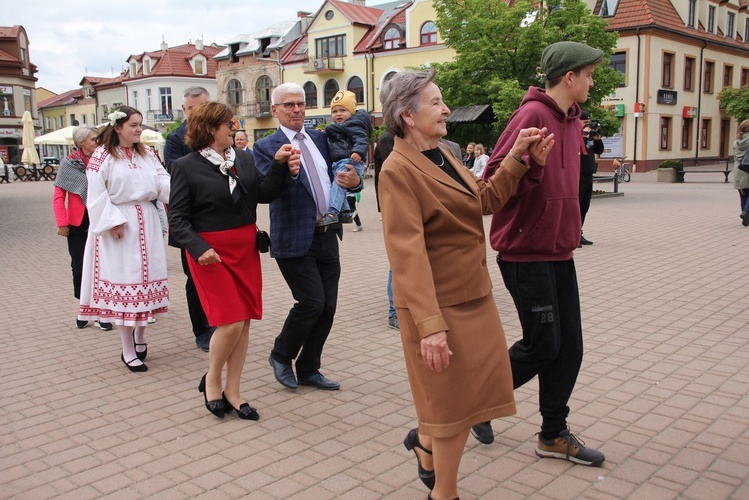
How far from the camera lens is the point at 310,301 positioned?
443 centimetres

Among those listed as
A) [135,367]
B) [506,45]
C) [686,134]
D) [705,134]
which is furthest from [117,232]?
[705,134]

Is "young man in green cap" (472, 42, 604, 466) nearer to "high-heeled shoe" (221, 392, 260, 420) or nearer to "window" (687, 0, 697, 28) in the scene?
"high-heeled shoe" (221, 392, 260, 420)

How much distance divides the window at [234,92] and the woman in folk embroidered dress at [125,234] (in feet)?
171

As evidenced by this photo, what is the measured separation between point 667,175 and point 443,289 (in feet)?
92.9

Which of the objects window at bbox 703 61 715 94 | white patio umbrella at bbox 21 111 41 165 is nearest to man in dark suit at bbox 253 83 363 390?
white patio umbrella at bbox 21 111 41 165

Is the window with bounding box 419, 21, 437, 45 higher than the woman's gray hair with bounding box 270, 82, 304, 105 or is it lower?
higher

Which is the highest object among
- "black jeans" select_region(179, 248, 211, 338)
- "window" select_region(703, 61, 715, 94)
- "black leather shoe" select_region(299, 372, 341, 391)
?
"window" select_region(703, 61, 715, 94)

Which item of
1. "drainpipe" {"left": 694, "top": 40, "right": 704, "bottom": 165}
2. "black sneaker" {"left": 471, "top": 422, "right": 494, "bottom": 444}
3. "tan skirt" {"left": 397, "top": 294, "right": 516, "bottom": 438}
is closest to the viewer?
"tan skirt" {"left": 397, "top": 294, "right": 516, "bottom": 438}

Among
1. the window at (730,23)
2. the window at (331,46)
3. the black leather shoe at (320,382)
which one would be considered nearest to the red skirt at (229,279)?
the black leather shoe at (320,382)

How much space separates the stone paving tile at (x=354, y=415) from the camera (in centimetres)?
334

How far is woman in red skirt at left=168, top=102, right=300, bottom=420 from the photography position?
13.3 ft

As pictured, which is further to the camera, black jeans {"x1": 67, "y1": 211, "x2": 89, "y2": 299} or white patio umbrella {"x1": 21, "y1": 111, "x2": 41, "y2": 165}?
white patio umbrella {"x1": 21, "y1": 111, "x2": 41, "y2": 165}

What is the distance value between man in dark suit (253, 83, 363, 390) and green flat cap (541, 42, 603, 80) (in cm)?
137

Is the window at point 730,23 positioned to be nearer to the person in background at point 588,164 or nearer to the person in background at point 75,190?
the person in background at point 588,164
